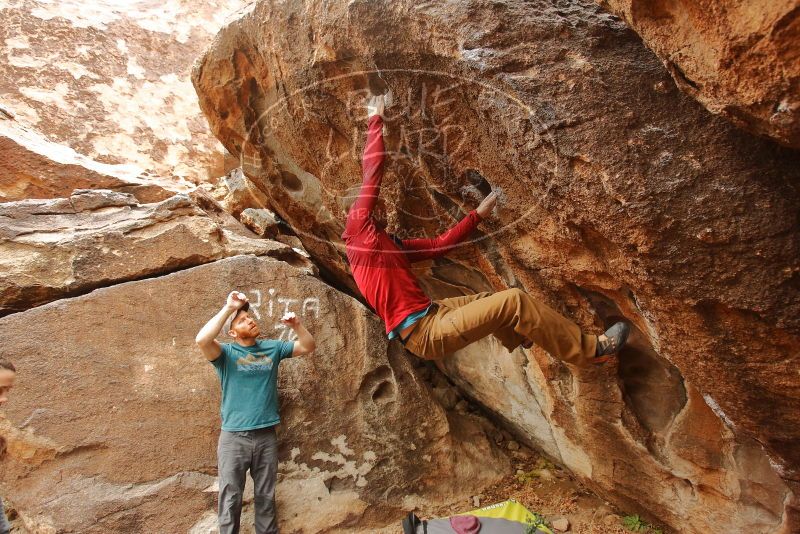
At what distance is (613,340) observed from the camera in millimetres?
2783

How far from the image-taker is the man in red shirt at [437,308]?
2.70 metres

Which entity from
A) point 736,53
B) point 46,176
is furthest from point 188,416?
point 46,176

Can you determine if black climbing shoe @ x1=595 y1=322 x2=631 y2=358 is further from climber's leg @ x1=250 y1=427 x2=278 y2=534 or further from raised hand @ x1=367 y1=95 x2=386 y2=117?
climber's leg @ x1=250 y1=427 x2=278 y2=534

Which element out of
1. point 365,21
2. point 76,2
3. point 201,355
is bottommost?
point 201,355

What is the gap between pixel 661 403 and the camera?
3.31 metres

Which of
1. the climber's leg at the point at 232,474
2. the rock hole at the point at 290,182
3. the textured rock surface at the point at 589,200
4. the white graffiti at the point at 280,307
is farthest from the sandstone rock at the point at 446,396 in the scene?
the rock hole at the point at 290,182

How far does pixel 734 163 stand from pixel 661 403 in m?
1.79

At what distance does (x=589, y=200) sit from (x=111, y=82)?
9045 mm

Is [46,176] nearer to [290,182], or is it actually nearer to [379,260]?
[290,182]

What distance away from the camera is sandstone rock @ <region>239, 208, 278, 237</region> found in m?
5.16

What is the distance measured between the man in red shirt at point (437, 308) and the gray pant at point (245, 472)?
1.05 meters

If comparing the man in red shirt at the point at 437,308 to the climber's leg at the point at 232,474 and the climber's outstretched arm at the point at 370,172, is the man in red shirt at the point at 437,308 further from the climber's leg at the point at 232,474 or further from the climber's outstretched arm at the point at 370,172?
the climber's leg at the point at 232,474

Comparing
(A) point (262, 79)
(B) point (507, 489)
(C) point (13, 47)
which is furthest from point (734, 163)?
(C) point (13, 47)

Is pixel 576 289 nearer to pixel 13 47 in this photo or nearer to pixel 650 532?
pixel 650 532
